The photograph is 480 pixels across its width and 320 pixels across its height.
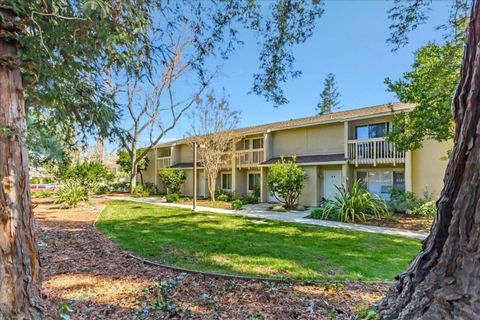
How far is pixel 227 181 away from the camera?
21938 millimetres

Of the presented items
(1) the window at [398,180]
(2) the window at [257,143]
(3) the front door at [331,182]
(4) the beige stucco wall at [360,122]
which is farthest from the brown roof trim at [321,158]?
(2) the window at [257,143]

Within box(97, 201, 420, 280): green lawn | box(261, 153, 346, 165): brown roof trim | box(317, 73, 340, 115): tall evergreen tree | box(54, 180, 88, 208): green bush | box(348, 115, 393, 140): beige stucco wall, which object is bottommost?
box(97, 201, 420, 280): green lawn

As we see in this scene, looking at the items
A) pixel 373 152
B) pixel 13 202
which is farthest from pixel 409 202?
pixel 13 202

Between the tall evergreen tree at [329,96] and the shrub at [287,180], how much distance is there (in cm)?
2963

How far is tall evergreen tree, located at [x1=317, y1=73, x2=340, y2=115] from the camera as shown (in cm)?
4169

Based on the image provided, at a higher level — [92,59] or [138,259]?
[92,59]

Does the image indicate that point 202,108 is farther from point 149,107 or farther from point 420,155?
point 420,155

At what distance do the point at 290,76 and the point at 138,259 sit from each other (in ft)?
16.3

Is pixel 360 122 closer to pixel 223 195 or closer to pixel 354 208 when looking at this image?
pixel 354 208

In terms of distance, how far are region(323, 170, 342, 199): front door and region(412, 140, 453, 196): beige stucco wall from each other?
3.73 m

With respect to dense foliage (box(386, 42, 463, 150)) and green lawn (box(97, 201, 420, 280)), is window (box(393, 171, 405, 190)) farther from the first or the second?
green lawn (box(97, 201, 420, 280))

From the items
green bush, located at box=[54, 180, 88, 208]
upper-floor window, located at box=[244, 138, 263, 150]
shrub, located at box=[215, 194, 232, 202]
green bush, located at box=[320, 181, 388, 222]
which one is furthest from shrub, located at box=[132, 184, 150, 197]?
green bush, located at box=[320, 181, 388, 222]

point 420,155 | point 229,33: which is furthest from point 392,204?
point 229,33

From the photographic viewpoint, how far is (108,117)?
3309 millimetres
